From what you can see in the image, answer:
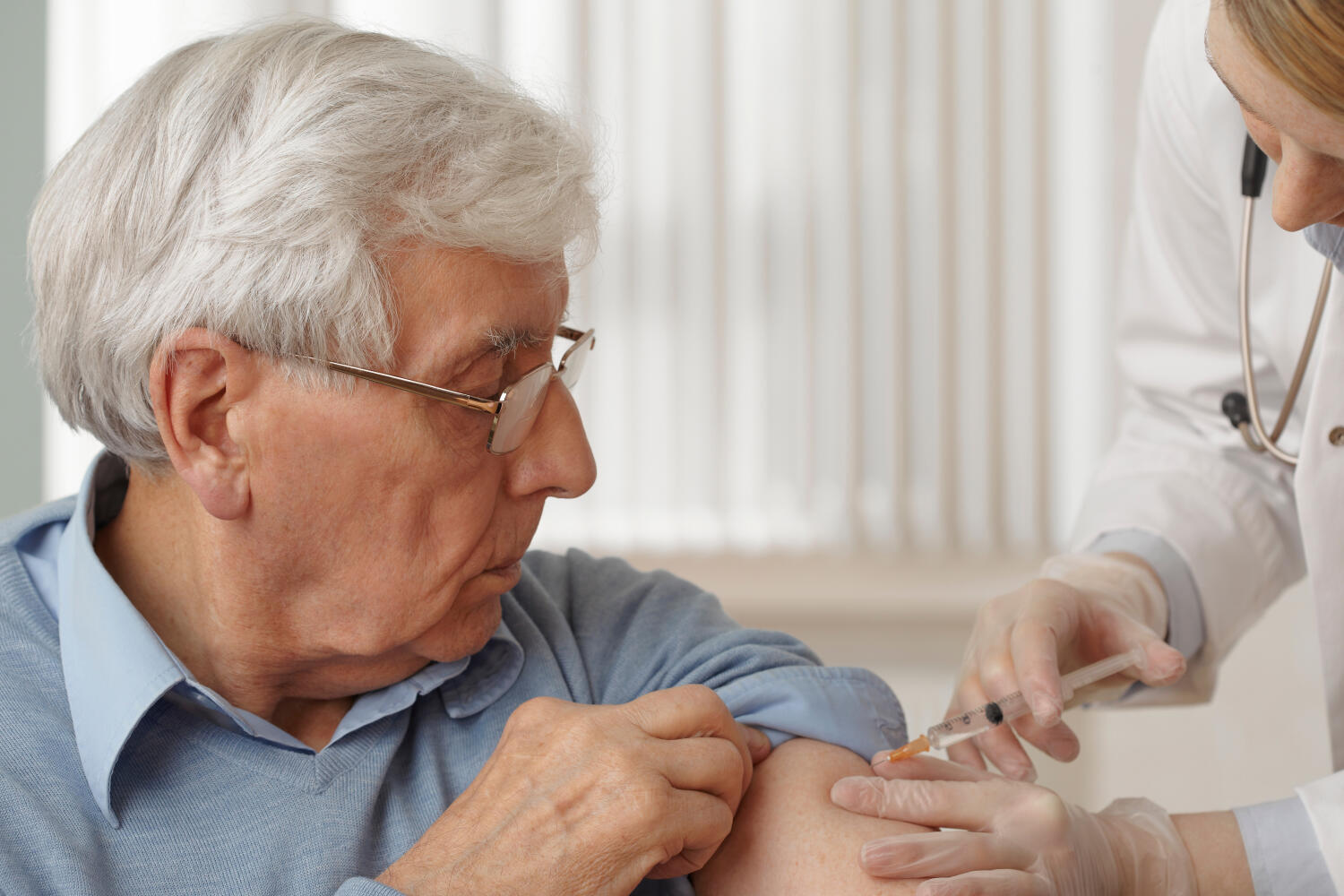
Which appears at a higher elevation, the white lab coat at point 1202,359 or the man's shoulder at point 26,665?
the white lab coat at point 1202,359

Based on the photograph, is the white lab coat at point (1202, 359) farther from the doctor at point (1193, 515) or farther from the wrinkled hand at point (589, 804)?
the wrinkled hand at point (589, 804)

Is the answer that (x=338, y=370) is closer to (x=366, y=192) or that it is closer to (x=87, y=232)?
(x=366, y=192)

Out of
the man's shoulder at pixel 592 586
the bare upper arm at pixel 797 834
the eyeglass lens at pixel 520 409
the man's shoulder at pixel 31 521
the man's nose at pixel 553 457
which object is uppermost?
the eyeglass lens at pixel 520 409

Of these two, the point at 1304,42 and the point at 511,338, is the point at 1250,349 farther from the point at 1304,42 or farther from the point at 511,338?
the point at 511,338

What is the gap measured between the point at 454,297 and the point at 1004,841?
0.72m

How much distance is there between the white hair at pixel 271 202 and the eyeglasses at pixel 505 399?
2 centimetres

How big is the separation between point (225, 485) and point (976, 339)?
2207mm

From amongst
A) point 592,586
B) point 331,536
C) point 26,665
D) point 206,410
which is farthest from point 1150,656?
point 26,665

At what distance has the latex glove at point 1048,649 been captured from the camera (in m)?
1.21

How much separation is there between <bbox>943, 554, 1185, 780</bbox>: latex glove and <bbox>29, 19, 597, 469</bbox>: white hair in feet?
2.17

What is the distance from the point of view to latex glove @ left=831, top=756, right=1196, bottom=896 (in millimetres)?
999

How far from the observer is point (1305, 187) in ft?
2.83

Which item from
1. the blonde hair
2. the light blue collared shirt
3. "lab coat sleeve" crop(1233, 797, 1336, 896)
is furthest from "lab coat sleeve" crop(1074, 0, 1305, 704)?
the blonde hair

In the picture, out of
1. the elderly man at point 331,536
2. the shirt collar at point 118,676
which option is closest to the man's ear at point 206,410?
the elderly man at point 331,536
